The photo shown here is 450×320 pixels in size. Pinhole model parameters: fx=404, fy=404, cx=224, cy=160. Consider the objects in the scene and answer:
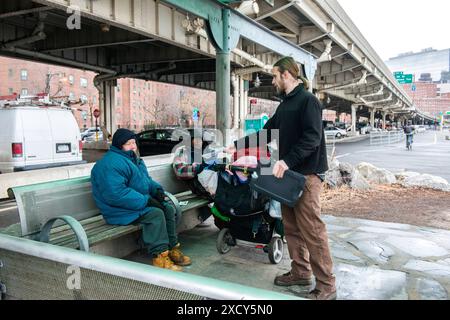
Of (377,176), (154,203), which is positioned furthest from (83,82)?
(154,203)

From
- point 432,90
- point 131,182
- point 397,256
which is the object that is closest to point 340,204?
point 397,256

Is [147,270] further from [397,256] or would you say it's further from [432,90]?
[432,90]

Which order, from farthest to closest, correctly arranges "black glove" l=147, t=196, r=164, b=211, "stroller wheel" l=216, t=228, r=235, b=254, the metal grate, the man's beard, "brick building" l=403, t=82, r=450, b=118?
1. "brick building" l=403, t=82, r=450, b=118
2. "stroller wheel" l=216, t=228, r=235, b=254
3. "black glove" l=147, t=196, r=164, b=211
4. the man's beard
5. the metal grate

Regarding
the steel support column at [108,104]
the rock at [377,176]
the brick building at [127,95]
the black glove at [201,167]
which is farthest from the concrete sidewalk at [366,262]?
the brick building at [127,95]

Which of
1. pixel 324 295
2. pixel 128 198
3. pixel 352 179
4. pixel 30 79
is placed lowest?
pixel 324 295

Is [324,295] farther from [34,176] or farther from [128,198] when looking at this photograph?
[34,176]

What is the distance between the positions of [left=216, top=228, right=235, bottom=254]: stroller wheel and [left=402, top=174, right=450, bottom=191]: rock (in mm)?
6615

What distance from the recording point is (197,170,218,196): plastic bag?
17.2ft

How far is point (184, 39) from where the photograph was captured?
15648mm

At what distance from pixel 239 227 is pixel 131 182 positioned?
1.35m

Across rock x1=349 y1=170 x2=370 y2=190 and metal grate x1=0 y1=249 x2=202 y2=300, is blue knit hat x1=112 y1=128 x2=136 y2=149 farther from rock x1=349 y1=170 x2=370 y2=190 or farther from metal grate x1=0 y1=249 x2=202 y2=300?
rock x1=349 y1=170 x2=370 y2=190

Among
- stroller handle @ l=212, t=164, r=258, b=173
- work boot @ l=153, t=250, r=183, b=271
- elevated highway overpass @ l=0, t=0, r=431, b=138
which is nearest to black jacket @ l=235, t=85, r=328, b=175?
stroller handle @ l=212, t=164, r=258, b=173

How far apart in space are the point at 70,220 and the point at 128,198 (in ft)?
2.31
